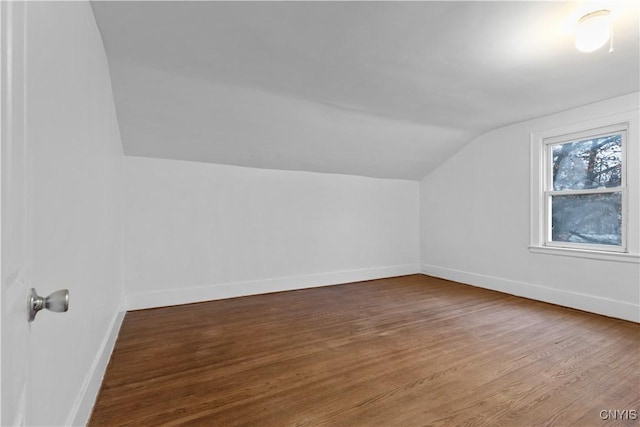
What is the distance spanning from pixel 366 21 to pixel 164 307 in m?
3.49

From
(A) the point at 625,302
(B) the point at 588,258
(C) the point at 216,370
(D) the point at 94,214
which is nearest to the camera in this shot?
(D) the point at 94,214

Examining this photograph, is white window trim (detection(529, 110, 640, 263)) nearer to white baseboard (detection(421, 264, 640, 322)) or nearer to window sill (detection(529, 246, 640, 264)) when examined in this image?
window sill (detection(529, 246, 640, 264))

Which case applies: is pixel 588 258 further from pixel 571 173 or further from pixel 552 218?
pixel 571 173

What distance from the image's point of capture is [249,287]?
13.3 ft

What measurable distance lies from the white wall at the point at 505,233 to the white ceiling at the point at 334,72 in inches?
15.4

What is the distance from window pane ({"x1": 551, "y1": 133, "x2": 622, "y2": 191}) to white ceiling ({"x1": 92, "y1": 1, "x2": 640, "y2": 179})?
495mm

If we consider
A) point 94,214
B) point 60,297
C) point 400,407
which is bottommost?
point 400,407

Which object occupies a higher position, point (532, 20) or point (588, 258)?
point (532, 20)

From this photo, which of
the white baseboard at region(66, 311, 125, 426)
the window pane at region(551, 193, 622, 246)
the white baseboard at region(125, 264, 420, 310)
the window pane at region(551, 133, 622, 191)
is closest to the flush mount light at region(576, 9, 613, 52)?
the window pane at region(551, 133, 622, 191)

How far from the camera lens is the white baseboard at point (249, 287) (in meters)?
3.47

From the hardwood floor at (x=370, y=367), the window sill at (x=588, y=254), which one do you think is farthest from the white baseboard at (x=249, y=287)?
the window sill at (x=588, y=254)

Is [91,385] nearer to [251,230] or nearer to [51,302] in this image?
[51,302]

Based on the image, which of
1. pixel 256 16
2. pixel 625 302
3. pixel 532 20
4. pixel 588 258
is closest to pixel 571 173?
pixel 588 258

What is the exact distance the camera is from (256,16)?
6.31ft
